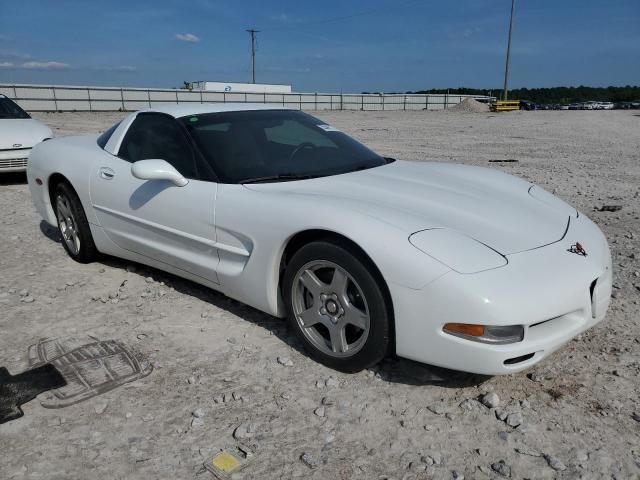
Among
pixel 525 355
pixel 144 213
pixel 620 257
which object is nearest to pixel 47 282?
pixel 144 213

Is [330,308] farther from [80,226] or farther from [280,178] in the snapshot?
[80,226]

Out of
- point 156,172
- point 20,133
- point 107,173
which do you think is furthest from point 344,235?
point 20,133

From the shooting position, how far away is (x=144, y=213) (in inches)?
140

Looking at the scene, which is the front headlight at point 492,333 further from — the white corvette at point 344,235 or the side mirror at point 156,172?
the side mirror at point 156,172

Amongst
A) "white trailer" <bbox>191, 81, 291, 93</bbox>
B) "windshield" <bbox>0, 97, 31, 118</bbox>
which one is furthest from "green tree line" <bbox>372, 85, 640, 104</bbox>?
"windshield" <bbox>0, 97, 31, 118</bbox>

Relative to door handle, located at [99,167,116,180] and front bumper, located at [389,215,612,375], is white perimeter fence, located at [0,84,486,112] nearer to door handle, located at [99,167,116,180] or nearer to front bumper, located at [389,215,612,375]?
door handle, located at [99,167,116,180]

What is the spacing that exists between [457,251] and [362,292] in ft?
1.55

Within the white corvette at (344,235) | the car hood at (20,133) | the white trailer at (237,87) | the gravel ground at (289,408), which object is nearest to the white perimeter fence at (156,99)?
the white trailer at (237,87)

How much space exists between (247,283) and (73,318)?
127cm

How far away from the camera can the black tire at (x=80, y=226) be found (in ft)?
13.9

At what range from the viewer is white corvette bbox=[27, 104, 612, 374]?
7.46ft

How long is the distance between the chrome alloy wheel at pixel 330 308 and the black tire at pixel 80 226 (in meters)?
2.26

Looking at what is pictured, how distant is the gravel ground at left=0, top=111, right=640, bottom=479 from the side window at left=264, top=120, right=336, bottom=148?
1.16m

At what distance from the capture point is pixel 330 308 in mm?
2695
